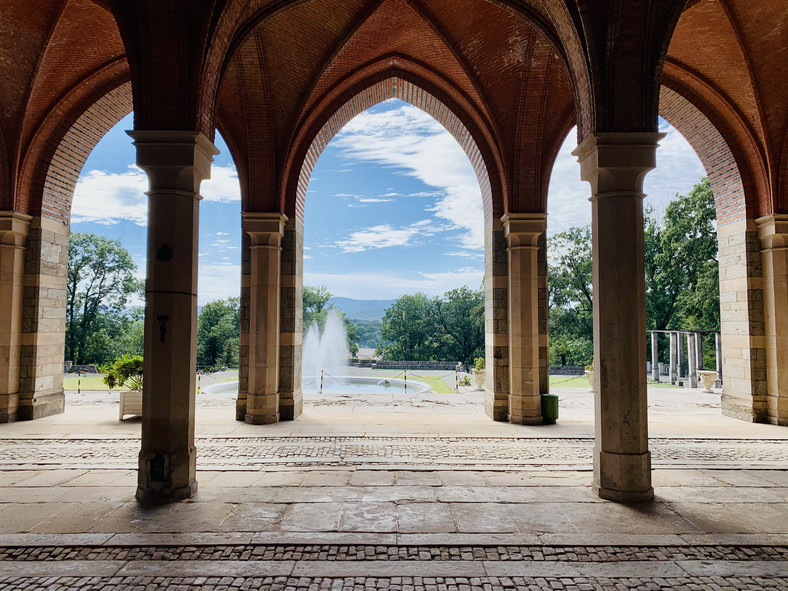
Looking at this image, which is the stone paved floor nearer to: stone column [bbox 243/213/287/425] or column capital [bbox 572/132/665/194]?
stone column [bbox 243/213/287/425]

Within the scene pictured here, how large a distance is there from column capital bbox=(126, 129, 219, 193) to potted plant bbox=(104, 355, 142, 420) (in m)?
5.96

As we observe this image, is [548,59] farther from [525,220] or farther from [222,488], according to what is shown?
[222,488]

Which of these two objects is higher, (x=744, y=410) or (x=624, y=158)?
(x=624, y=158)

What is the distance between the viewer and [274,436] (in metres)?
8.10

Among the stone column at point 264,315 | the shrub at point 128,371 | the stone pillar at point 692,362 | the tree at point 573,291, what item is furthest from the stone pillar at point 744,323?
the tree at point 573,291

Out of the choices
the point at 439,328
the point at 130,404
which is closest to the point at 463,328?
the point at 439,328

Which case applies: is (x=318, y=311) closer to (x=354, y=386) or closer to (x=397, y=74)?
(x=354, y=386)

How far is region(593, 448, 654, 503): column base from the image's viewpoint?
16.3ft

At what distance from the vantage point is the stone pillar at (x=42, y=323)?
31.1ft

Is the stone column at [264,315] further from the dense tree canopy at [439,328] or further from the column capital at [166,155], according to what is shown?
the dense tree canopy at [439,328]

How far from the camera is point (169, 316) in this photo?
5.09 meters

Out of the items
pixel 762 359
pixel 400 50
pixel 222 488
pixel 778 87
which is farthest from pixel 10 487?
pixel 778 87

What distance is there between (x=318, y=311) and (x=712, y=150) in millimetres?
36468

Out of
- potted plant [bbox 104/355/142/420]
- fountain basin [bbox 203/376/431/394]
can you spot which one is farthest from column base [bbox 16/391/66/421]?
fountain basin [bbox 203/376/431/394]
